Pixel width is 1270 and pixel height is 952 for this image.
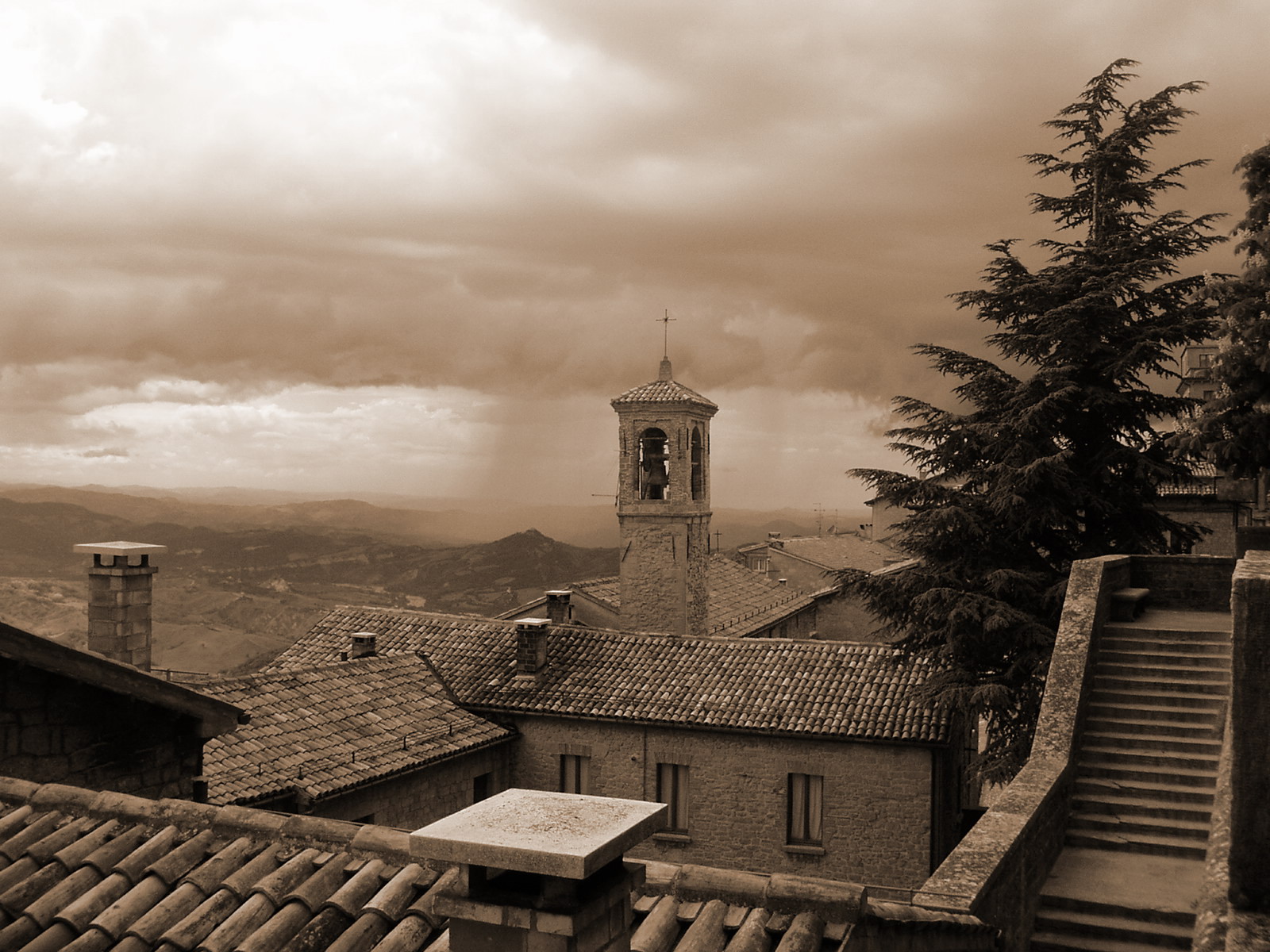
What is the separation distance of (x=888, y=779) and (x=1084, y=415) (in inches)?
302

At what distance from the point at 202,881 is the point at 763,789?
47.6 feet

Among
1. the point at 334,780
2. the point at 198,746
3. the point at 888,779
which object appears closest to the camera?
the point at 198,746

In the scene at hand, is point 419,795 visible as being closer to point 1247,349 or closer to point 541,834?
point 541,834

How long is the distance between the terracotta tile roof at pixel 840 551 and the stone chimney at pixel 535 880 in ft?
143

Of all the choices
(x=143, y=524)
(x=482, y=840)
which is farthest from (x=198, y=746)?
(x=143, y=524)

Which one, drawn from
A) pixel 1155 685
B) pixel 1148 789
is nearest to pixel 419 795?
pixel 1148 789

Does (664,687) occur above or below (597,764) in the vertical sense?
above

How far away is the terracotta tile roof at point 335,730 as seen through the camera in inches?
539

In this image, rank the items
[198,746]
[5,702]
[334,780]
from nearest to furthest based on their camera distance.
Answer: [5,702]
[198,746]
[334,780]

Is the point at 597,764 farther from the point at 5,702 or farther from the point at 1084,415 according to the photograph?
the point at 5,702

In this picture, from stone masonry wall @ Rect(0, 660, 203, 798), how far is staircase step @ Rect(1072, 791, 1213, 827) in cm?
1007

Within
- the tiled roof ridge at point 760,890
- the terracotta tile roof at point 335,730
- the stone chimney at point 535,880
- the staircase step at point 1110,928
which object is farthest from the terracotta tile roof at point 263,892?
the terracotta tile roof at point 335,730

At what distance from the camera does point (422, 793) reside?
16.7 meters

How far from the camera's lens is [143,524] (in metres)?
126
